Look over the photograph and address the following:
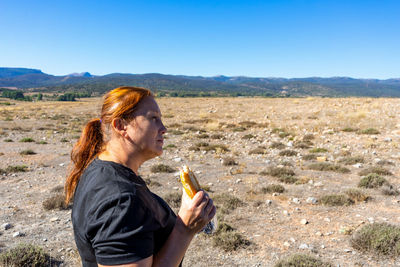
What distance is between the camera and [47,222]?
545 centimetres

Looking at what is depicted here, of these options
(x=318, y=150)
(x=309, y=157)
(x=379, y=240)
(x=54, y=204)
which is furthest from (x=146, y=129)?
(x=318, y=150)

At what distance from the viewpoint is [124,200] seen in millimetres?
1148

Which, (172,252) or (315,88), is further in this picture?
(315,88)

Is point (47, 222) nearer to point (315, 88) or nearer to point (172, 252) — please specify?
point (172, 252)

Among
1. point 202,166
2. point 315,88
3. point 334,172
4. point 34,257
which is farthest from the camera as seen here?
point 315,88

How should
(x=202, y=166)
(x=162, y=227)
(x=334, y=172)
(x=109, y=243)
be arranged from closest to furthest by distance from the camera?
(x=109, y=243), (x=162, y=227), (x=334, y=172), (x=202, y=166)

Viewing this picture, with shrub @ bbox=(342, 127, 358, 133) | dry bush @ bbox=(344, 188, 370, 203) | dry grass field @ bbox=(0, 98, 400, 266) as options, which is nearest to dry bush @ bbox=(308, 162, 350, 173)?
dry grass field @ bbox=(0, 98, 400, 266)

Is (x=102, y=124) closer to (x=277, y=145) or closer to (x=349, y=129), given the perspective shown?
(x=277, y=145)

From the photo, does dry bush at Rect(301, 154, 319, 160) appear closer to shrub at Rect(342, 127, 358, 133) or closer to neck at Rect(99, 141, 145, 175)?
shrub at Rect(342, 127, 358, 133)

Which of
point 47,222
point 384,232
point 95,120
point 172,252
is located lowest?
point 47,222

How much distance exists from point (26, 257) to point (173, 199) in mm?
3070

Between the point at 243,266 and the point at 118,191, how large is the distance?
3593mm

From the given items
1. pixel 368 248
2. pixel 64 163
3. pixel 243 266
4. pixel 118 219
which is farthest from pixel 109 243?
pixel 64 163

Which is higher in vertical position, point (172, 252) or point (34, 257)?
point (172, 252)
